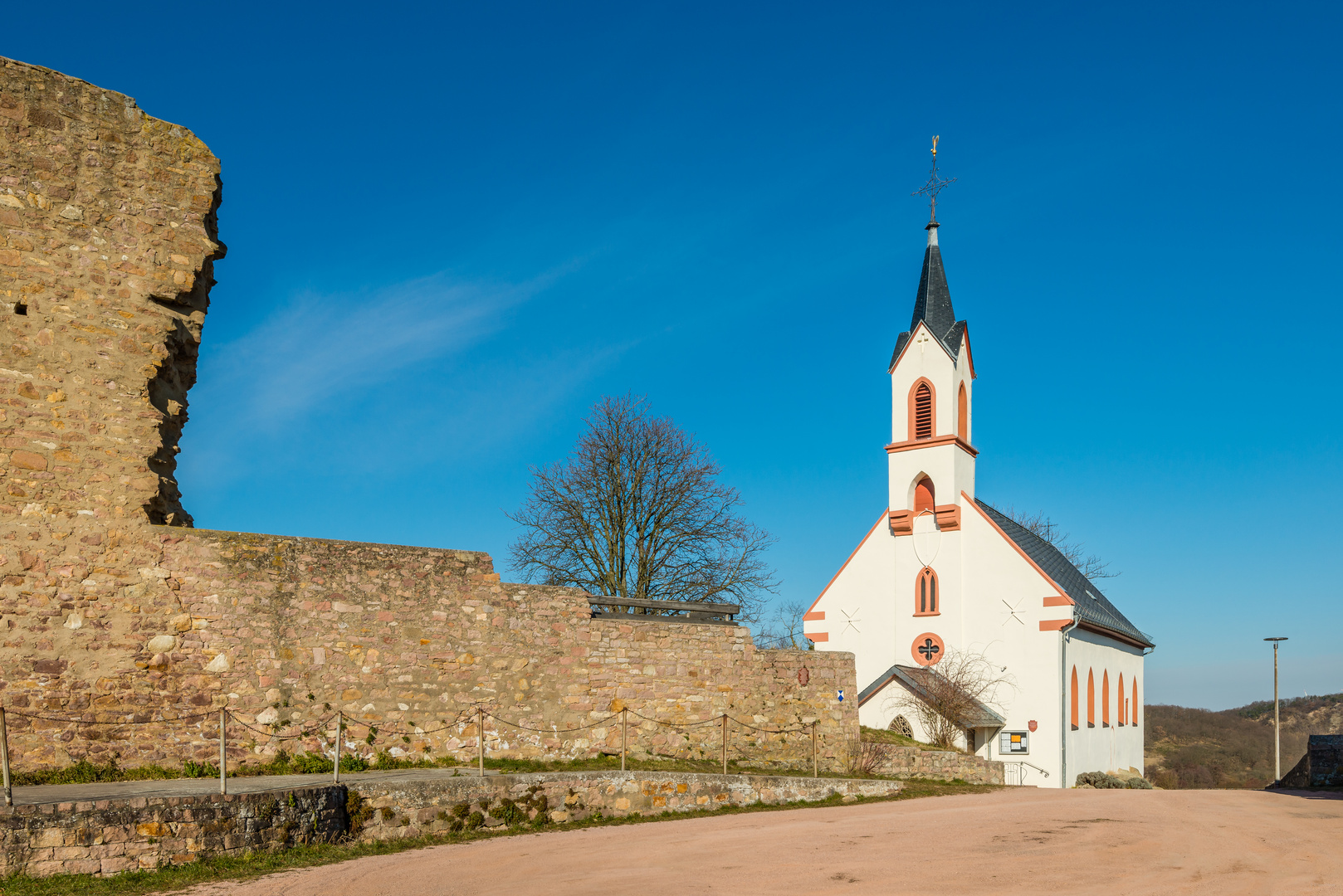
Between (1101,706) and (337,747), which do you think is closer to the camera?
(337,747)

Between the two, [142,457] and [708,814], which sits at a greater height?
[142,457]

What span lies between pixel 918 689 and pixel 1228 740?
38279 mm

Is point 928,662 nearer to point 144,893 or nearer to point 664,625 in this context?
point 664,625

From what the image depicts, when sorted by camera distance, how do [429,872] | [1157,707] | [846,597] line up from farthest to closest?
[1157,707] < [846,597] < [429,872]

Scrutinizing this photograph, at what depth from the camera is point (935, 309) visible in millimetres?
37625

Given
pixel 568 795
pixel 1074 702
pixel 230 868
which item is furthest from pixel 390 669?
pixel 1074 702

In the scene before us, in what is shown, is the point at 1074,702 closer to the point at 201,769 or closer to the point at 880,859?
the point at 880,859

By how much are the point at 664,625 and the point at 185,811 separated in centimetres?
814

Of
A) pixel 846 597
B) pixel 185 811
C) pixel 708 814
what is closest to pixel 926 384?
pixel 846 597

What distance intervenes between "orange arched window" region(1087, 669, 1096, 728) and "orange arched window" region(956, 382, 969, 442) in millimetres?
8723

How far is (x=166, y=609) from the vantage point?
40.9 ft

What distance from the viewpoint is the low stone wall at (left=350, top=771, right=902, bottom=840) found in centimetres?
1135

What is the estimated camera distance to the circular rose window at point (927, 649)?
108 ft

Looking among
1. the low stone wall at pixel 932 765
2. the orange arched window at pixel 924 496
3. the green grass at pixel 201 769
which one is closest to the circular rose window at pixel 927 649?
the orange arched window at pixel 924 496
